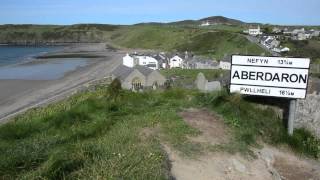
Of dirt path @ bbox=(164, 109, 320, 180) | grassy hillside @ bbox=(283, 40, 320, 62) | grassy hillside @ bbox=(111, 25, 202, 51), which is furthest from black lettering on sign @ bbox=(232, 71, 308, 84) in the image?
grassy hillside @ bbox=(111, 25, 202, 51)

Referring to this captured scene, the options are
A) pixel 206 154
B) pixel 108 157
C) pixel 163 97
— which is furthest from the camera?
pixel 163 97

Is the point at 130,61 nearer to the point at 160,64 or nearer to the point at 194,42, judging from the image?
the point at 160,64

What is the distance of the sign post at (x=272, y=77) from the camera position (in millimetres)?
12695

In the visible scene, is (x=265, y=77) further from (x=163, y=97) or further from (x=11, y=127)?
(x=11, y=127)

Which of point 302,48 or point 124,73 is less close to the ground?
point 302,48

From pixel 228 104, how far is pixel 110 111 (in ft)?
12.0

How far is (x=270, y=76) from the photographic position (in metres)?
13.0

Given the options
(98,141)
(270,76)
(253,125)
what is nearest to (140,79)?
(270,76)

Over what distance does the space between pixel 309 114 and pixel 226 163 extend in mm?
5239

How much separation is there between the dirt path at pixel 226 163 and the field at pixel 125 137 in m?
0.29

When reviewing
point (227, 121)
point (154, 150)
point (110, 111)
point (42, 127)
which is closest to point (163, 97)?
point (110, 111)

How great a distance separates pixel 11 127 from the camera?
11.7m

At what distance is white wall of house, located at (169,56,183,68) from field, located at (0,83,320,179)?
234 feet

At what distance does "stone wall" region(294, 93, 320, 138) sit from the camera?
13.4m
